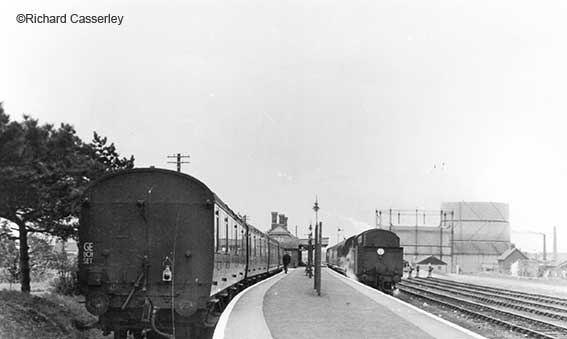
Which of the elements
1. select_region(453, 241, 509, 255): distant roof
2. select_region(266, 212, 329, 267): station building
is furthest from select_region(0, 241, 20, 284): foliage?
select_region(453, 241, 509, 255): distant roof

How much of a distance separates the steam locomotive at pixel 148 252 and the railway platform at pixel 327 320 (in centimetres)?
92

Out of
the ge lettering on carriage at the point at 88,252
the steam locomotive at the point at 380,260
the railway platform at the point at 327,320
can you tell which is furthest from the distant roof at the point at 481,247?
the ge lettering on carriage at the point at 88,252

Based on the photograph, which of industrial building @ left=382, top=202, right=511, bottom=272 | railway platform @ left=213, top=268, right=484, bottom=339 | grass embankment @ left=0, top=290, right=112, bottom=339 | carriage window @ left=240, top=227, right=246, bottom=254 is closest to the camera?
railway platform @ left=213, top=268, right=484, bottom=339

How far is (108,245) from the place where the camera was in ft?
40.2

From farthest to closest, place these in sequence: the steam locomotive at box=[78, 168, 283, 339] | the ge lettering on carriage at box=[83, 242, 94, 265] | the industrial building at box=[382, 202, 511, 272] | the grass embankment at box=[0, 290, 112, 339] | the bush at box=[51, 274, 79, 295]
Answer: the industrial building at box=[382, 202, 511, 272], the bush at box=[51, 274, 79, 295], the grass embankment at box=[0, 290, 112, 339], the ge lettering on carriage at box=[83, 242, 94, 265], the steam locomotive at box=[78, 168, 283, 339]

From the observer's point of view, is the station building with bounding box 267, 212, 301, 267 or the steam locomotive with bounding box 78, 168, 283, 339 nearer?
the steam locomotive with bounding box 78, 168, 283, 339

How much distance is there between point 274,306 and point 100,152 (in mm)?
12390

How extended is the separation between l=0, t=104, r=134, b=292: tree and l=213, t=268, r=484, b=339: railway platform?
6.16 m

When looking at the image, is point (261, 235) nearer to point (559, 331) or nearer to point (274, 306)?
point (274, 306)

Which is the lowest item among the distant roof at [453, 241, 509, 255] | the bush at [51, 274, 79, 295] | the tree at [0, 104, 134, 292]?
the distant roof at [453, 241, 509, 255]

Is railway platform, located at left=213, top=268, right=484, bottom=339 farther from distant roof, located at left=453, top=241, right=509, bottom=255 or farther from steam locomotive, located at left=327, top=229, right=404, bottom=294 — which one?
distant roof, located at left=453, top=241, right=509, bottom=255

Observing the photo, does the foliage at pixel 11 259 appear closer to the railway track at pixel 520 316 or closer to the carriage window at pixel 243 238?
the carriage window at pixel 243 238

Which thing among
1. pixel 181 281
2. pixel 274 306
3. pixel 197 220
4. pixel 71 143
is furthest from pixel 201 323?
pixel 71 143

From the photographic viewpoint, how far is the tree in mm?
15438
